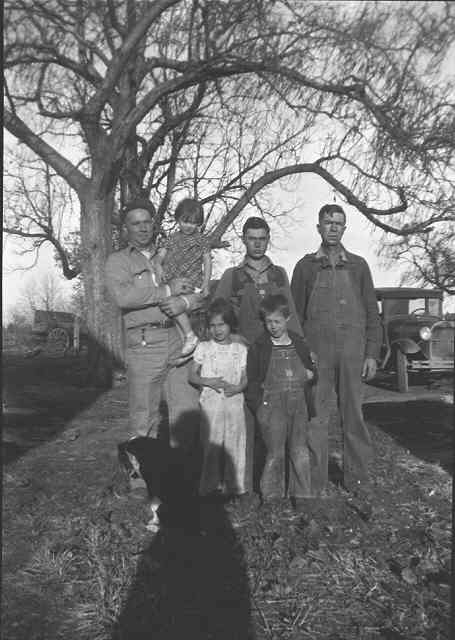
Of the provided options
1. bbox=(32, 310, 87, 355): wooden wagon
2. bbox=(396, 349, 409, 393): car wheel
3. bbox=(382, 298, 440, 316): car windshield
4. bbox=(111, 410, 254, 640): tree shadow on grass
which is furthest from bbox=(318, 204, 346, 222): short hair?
bbox=(32, 310, 87, 355): wooden wagon

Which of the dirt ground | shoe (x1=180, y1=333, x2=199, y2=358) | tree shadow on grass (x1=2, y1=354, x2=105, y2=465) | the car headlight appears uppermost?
the car headlight

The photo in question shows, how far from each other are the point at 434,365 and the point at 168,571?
8.69 metres

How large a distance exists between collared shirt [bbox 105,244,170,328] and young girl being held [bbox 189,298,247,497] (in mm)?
419

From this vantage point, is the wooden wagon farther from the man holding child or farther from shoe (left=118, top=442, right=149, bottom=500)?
the man holding child

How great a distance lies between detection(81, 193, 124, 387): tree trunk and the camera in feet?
33.8

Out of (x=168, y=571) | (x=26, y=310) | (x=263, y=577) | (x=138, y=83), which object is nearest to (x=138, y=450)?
(x=168, y=571)

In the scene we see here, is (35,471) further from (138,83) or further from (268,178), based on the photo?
(268,178)

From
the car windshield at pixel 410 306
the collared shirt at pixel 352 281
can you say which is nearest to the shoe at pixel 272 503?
the collared shirt at pixel 352 281

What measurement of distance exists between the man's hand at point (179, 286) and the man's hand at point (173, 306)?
0.15 feet

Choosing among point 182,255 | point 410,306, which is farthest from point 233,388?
point 410,306

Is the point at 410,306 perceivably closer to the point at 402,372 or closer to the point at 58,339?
the point at 402,372

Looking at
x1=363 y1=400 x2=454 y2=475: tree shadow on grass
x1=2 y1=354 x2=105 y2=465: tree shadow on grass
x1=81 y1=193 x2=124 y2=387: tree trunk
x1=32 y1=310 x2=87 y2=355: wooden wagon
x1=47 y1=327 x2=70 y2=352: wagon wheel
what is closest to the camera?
x1=363 y1=400 x2=454 y2=475: tree shadow on grass

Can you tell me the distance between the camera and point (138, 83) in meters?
11.0

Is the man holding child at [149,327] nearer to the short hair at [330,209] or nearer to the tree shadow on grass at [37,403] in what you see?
the tree shadow on grass at [37,403]
